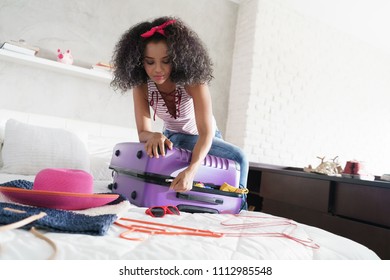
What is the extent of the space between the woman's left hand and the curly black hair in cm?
43

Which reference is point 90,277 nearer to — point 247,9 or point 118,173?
point 118,173

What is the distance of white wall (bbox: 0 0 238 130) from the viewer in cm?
229

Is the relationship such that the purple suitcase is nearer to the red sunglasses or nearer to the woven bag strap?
the red sunglasses

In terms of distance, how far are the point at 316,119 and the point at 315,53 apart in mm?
803

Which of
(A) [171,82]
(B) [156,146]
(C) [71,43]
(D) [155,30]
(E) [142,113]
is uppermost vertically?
(C) [71,43]

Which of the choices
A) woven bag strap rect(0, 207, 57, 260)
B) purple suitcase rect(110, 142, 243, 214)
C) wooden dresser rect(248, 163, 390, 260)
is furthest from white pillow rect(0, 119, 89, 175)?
wooden dresser rect(248, 163, 390, 260)

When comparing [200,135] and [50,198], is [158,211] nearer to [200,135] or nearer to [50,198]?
[50,198]

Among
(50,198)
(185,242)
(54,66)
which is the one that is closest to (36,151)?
(54,66)

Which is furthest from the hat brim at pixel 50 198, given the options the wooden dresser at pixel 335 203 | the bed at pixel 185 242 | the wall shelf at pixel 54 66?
the wall shelf at pixel 54 66

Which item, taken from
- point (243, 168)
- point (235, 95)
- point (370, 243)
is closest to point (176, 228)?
point (243, 168)

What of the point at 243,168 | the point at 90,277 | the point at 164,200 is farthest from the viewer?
the point at 243,168

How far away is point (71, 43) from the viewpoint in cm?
249

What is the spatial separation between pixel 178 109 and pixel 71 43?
1537mm

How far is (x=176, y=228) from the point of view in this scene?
796 millimetres
